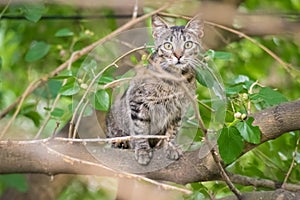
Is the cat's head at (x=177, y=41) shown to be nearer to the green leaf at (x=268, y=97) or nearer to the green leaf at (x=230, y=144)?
the green leaf at (x=268, y=97)

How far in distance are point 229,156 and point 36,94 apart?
5.14 ft

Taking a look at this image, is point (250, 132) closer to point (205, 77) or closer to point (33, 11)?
point (205, 77)

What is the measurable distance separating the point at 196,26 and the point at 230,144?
0.59 m

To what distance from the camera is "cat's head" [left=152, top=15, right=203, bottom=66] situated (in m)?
2.61

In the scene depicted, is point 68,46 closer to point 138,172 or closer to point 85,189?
point 85,189

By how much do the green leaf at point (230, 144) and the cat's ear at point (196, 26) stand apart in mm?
525

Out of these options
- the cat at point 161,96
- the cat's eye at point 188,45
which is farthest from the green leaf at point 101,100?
the cat's eye at point 188,45

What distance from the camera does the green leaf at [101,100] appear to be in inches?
97.0

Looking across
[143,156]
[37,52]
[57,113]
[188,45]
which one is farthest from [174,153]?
[37,52]

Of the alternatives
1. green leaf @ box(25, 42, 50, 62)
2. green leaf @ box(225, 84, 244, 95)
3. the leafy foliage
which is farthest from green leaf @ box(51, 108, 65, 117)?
green leaf @ box(225, 84, 244, 95)

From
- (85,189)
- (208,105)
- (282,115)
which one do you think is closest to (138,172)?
(208,105)

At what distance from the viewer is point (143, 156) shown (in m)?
2.69

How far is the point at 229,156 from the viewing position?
2.29 metres

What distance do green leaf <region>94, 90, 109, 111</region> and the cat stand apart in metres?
0.13
